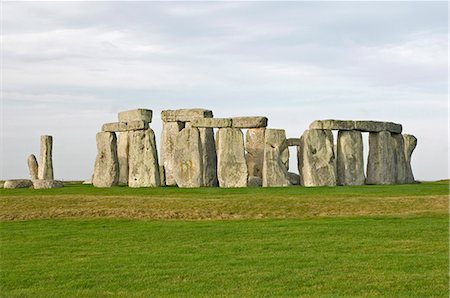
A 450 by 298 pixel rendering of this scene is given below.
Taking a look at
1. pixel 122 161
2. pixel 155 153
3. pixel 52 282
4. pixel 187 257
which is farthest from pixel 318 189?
pixel 52 282

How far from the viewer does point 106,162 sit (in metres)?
35.5

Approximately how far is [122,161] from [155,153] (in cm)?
383

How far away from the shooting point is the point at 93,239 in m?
18.6

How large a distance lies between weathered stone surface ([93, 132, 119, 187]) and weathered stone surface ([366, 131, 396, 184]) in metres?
12.0

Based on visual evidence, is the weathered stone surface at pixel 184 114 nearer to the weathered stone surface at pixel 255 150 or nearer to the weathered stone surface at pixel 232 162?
the weathered stone surface at pixel 255 150

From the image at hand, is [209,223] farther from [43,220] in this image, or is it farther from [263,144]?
[263,144]

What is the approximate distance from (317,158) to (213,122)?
16.0 ft

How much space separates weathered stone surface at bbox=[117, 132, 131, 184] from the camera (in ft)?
119

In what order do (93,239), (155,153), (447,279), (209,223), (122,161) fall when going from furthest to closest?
1. (122,161)
2. (155,153)
3. (209,223)
4. (93,239)
5. (447,279)

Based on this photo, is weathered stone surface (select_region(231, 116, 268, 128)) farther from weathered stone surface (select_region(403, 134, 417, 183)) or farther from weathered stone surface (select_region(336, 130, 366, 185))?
weathered stone surface (select_region(403, 134, 417, 183))

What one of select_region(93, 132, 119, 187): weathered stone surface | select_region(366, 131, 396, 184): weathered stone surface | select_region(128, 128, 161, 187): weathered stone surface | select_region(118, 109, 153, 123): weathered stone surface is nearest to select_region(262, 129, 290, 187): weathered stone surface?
select_region(366, 131, 396, 184): weathered stone surface

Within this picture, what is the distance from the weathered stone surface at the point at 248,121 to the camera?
33312 mm

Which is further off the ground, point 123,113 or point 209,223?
point 123,113

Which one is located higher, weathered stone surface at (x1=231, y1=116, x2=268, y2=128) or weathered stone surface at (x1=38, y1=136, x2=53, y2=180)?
weathered stone surface at (x1=231, y1=116, x2=268, y2=128)
